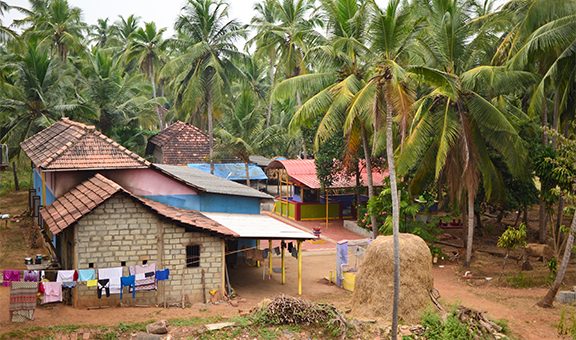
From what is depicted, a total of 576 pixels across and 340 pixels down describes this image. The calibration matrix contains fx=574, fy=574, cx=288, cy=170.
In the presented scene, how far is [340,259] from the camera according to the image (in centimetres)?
2028

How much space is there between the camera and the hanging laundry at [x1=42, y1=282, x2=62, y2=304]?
51.6 feet

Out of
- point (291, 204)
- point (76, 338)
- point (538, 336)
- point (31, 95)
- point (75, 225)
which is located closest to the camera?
point (76, 338)

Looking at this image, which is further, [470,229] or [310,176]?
[310,176]

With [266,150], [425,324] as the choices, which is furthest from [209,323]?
[266,150]

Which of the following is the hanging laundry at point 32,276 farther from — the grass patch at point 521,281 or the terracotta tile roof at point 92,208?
the grass patch at point 521,281

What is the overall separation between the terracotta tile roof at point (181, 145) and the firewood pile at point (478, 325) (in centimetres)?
A: 2613

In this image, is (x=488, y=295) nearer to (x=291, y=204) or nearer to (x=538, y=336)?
(x=538, y=336)

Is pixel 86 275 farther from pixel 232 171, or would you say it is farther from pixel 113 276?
pixel 232 171

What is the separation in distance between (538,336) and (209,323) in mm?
8636

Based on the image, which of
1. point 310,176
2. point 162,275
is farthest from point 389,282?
point 310,176

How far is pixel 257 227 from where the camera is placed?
63.9ft

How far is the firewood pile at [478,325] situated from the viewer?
14680mm

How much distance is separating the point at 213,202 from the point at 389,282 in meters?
7.70

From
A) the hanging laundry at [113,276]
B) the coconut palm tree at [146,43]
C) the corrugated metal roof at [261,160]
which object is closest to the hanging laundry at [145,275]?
the hanging laundry at [113,276]
